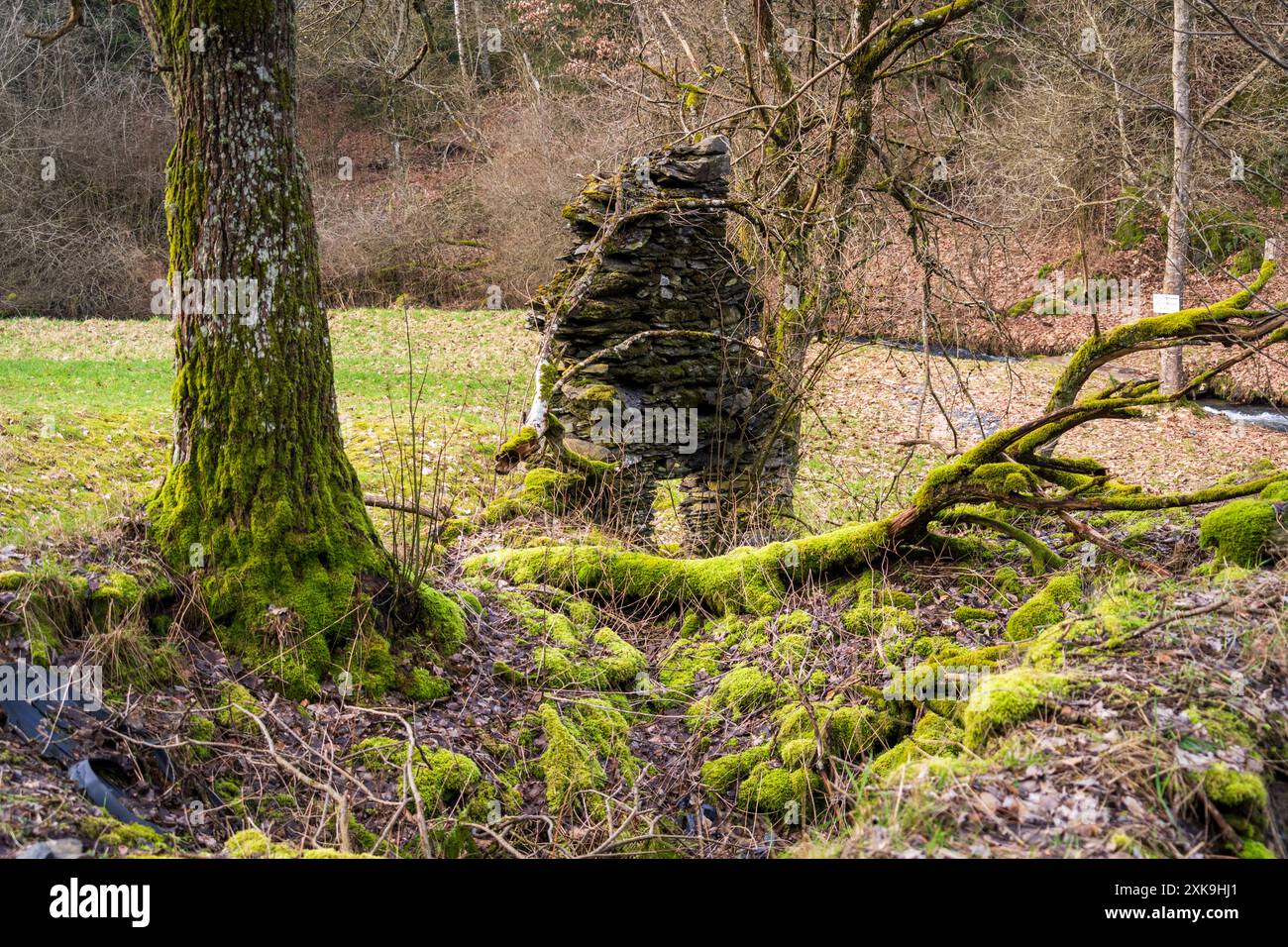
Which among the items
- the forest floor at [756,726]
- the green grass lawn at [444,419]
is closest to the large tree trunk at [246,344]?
the forest floor at [756,726]

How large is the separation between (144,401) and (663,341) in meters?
8.79

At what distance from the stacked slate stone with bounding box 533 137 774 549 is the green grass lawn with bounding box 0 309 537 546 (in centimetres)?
109

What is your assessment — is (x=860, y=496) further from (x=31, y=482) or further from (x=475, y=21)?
(x=475, y=21)

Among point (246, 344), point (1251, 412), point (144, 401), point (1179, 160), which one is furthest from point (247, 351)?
point (1251, 412)

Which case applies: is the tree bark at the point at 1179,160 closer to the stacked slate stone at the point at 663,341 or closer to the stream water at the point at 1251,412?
the stream water at the point at 1251,412

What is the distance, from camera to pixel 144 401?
560 inches

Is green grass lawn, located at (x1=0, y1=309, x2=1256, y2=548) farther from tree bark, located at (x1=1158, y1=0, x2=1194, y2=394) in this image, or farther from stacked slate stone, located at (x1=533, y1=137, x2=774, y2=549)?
tree bark, located at (x1=1158, y1=0, x2=1194, y2=394)

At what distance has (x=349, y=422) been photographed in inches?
551

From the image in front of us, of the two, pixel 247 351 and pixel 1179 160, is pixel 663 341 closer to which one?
pixel 247 351

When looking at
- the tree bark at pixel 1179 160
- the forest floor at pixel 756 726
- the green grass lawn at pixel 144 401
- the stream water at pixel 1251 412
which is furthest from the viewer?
the stream water at pixel 1251 412

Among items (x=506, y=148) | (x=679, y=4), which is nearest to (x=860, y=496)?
(x=679, y=4)

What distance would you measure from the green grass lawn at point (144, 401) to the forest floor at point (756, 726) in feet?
4.45

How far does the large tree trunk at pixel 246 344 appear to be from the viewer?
4.61 metres

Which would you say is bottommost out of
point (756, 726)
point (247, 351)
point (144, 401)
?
point (756, 726)
